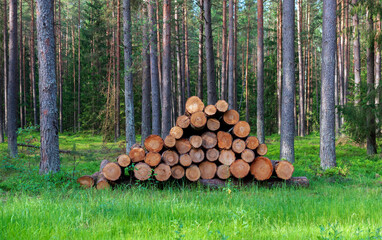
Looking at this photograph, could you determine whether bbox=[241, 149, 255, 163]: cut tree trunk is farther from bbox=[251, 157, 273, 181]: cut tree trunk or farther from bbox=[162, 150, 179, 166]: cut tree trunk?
bbox=[162, 150, 179, 166]: cut tree trunk

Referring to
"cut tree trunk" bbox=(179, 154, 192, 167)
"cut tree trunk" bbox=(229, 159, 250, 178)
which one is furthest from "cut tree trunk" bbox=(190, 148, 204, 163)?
"cut tree trunk" bbox=(229, 159, 250, 178)

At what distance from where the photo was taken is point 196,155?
7559 mm

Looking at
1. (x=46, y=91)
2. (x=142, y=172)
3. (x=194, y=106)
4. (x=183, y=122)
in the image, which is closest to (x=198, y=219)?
(x=142, y=172)

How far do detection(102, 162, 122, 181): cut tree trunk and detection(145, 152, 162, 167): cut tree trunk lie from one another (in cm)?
70

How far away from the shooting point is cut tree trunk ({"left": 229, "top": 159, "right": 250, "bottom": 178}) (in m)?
7.31

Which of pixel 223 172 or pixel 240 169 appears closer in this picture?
pixel 240 169

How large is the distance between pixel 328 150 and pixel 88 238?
8.86 metres

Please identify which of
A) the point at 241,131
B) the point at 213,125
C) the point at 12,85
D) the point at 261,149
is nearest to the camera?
the point at 261,149

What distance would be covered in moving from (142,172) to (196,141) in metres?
1.51

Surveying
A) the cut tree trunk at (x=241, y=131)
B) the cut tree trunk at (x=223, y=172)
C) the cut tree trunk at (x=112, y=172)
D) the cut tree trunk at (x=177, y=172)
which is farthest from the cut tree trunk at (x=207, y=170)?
the cut tree trunk at (x=112, y=172)

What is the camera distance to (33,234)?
3.37m

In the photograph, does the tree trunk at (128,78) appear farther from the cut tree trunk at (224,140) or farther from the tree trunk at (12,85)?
the cut tree trunk at (224,140)

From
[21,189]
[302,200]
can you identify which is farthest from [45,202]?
[302,200]

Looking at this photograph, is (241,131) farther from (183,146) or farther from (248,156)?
(183,146)
